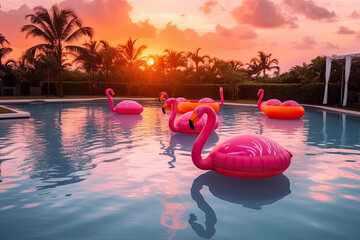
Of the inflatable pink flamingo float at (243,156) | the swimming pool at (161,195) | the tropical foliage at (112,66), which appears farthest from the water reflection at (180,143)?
the tropical foliage at (112,66)

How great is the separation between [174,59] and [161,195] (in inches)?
1800

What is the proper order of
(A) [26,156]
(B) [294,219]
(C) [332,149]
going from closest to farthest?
(B) [294,219]
(A) [26,156]
(C) [332,149]

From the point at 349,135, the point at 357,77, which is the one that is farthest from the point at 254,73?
the point at 349,135

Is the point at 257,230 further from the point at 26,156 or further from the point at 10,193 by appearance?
the point at 26,156

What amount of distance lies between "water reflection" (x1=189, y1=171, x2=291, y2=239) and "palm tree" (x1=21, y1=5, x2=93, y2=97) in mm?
31727

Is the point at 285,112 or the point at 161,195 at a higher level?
the point at 285,112

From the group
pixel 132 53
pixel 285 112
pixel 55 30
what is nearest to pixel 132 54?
pixel 132 53

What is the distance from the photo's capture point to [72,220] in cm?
441

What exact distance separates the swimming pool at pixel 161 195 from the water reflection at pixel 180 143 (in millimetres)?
82

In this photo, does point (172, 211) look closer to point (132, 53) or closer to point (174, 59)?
point (132, 53)

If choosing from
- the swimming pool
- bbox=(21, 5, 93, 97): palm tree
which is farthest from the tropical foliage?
the swimming pool

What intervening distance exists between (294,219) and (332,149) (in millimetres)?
5641

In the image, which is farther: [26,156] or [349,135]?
[349,135]

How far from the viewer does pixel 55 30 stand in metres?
34.3
